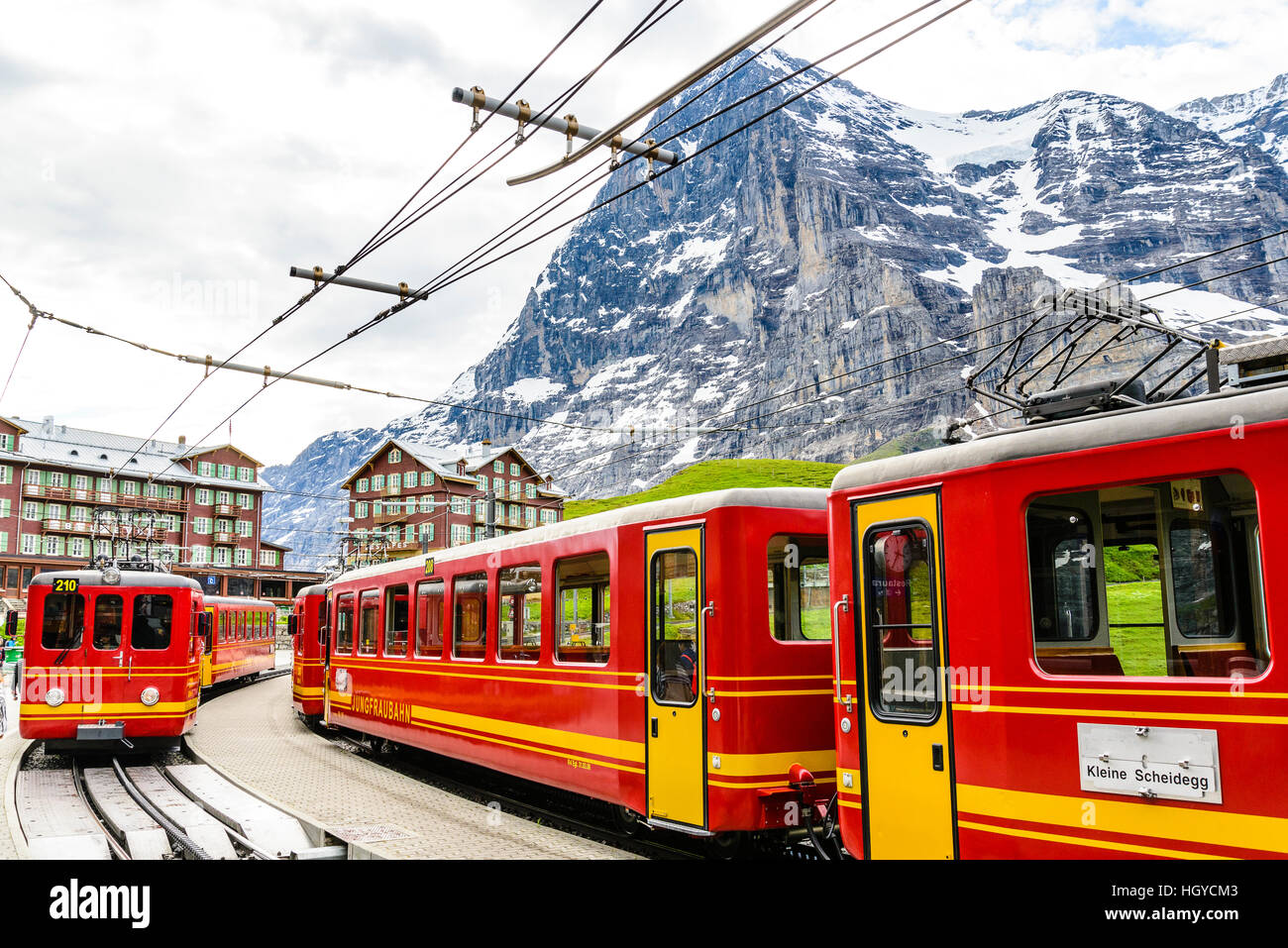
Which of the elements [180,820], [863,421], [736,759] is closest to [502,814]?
[180,820]

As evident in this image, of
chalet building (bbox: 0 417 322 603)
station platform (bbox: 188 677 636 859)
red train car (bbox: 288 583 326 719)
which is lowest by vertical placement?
station platform (bbox: 188 677 636 859)

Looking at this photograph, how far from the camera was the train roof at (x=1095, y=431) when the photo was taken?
4.88 m

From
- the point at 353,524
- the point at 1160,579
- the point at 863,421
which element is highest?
the point at 863,421

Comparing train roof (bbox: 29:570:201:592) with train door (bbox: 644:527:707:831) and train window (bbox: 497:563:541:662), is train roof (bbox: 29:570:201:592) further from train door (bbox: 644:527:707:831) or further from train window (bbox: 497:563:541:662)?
train door (bbox: 644:527:707:831)

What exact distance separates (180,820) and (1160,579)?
1075 centimetres

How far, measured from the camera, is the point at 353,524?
81.6m

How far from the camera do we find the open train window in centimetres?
501

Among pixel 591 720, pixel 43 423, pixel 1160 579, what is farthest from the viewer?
pixel 43 423

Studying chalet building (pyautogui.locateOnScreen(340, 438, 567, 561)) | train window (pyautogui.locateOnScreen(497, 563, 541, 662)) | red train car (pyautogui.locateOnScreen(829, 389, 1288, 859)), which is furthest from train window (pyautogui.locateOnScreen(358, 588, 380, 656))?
chalet building (pyautogui.locateOnScreen(340, 438, 567, 561))

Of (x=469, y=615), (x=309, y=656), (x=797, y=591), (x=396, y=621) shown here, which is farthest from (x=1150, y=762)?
(x=309, y=656)

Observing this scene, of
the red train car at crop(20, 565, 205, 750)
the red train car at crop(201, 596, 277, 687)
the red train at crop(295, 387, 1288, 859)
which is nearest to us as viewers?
the red train at crop(295, 387, 1288, 859)

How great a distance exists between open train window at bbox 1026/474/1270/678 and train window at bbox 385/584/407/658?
37.9 feet

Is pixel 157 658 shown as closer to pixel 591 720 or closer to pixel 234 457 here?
pixel 591 720

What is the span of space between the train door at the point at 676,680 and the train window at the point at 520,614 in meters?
2.31
